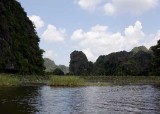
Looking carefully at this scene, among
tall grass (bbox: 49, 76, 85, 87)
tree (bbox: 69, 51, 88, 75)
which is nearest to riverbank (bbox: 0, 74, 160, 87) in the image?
tall grass (bbox: 49, 76, 85, 87)

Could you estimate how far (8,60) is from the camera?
95125 millimetres

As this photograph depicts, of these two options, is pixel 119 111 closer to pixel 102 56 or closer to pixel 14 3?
pixel 14 3

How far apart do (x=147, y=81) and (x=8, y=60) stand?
39863 millimetres

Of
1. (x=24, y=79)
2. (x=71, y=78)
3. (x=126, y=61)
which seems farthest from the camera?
(x=126, y=61)

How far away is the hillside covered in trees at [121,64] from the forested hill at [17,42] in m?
33.5

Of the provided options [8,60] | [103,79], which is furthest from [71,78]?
[8,60]

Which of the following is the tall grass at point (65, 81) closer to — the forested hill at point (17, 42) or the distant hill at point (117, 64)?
the forested hill at point (17, 42)

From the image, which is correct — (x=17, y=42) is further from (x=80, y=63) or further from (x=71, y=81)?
(x=80, y=63)

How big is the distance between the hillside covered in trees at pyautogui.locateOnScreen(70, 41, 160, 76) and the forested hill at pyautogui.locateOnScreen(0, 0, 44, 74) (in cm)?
3354

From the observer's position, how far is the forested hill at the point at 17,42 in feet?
316

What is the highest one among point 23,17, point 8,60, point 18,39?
point 23,17

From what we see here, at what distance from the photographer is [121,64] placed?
130 meters

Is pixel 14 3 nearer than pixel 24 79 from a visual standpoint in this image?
No

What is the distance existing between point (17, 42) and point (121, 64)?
4389 centimetres
